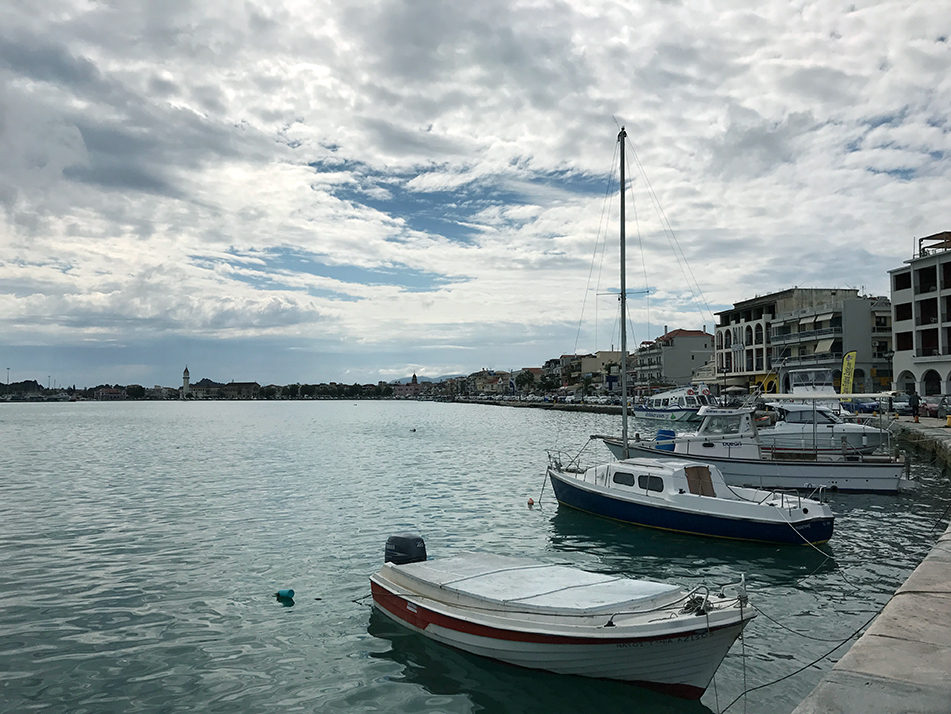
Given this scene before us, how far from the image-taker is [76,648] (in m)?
12.1

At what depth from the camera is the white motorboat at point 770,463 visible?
26.8 meters

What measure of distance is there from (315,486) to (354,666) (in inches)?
896

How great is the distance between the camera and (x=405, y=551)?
13883mm

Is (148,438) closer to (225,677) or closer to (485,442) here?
(485,442)

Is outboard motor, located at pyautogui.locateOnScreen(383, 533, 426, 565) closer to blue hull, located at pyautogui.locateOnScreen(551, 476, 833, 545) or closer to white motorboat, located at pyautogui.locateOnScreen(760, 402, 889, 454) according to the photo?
blue hull, located at pyautogui.locateOnScreen(551, 476, 833, 545)

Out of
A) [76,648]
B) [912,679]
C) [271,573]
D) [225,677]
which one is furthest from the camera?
[271,573]

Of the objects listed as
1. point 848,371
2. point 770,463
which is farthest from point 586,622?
point 848,371

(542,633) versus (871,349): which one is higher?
(871,349)

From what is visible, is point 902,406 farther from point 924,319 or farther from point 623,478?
point 623,478

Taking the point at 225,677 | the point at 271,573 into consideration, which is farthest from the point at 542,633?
the point at 271,573

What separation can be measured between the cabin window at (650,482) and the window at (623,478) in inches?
13.3

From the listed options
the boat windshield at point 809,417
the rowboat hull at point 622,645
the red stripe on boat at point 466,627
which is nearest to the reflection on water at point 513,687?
the rowboat hull at point 622,645

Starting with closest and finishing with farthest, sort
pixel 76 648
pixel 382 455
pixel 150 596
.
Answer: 1. pixel 76 648
2. pixel 150 596
3. pixel 382 455

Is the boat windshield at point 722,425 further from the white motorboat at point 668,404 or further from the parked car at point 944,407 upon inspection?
the white motorboat at point 668,404
